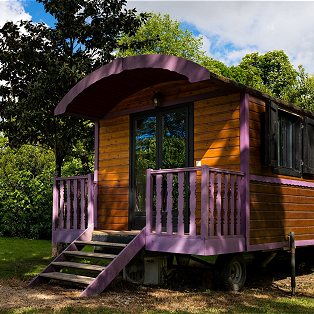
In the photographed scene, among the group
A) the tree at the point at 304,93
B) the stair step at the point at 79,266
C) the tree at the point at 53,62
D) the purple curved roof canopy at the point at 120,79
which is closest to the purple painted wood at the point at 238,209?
the purple curved roof canopy at the point at 120,79

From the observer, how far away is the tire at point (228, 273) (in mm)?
7219

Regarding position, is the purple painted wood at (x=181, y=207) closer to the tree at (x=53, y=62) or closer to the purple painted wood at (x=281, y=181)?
the purple painted wood at (x=281, y=181)

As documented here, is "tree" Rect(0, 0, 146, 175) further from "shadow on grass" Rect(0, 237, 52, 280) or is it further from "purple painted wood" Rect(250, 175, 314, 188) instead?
"purple painted wood" Rect(250, 175, 314, 188)

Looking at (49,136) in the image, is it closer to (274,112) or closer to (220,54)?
(274,112)

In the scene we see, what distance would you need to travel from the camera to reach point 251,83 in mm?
31344

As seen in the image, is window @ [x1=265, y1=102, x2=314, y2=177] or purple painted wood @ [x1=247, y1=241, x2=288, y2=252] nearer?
purple painted wood @ [x1=247, y1=241, x2=288, y2=252]

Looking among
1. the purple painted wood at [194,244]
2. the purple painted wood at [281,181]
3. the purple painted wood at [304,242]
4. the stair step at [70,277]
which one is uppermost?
the purple painted wood at [281,181]

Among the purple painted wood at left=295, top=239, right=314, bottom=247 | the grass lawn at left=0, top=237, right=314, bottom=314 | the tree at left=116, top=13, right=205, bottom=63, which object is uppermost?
the tree at left=116, top=13, right=205, bottom=63

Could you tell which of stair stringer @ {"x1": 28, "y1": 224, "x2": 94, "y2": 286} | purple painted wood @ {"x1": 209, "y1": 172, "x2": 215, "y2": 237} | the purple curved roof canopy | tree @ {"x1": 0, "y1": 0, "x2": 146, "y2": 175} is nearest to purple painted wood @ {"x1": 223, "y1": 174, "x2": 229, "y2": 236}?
purple painted wood @ {"x1": 209, "y1": 172, "x2": 215, "y2": 237}

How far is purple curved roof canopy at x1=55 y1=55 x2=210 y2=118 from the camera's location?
6957 millimetres

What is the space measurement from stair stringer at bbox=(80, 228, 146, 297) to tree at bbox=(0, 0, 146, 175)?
4.18m

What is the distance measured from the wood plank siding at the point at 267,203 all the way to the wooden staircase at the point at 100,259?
1777 mm

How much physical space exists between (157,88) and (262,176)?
2412 mm

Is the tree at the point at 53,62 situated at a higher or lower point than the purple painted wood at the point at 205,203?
higher
